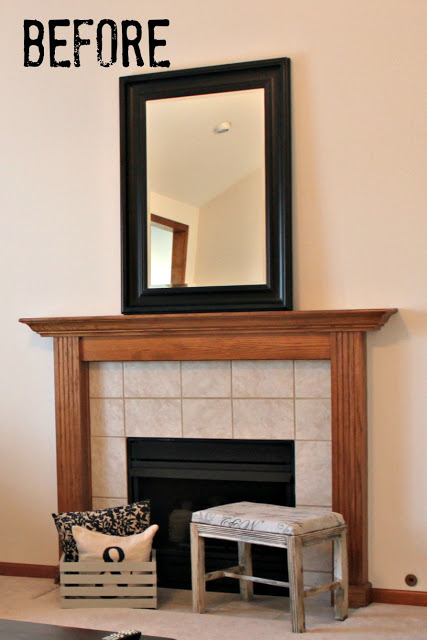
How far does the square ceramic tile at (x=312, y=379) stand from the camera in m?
3.21

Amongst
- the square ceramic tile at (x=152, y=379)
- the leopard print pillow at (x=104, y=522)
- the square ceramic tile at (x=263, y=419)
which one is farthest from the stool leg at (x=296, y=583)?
the square ceramic tile at (x=152, y=379)

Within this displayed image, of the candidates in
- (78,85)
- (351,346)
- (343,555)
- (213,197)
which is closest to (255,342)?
(351,346)

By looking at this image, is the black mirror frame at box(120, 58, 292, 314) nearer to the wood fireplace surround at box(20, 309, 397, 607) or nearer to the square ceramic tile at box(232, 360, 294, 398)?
the wood fireplace surround at box(20, 309, 397, 607)

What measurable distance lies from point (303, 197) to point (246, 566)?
4.64 ft

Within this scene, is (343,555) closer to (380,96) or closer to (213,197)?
(213,197)

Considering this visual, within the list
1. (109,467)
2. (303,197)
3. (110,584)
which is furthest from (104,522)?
(303,197)

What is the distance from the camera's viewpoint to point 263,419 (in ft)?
10.8

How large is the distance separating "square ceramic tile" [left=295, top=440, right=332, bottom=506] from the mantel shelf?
45 centimetres

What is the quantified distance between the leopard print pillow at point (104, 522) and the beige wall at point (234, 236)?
0.93 metres

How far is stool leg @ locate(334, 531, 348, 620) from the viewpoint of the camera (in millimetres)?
2945

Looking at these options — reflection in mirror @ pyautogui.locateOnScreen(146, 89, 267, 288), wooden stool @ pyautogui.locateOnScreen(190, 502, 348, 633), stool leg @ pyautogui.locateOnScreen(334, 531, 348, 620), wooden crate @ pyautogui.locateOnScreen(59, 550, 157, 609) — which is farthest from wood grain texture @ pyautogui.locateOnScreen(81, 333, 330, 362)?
wooden crate @ pyautogui.locateOnScreen(59, 550, 157, 609)

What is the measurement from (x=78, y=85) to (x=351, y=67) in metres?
1.15

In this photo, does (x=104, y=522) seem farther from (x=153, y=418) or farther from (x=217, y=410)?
(x=217, y=410)

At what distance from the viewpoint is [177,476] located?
3.44m
